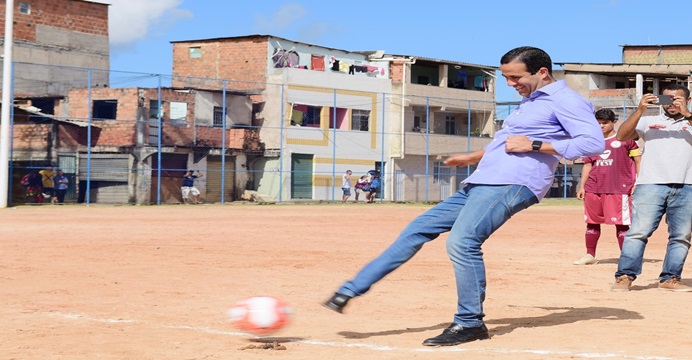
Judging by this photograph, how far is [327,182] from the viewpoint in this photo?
51688 millimetres

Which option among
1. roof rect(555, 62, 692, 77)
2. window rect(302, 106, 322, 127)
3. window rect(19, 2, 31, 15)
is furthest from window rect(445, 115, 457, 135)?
window rect(19, 2, 31, 15)

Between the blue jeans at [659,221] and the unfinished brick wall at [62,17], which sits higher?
the unfinished brick wall at [62,17]

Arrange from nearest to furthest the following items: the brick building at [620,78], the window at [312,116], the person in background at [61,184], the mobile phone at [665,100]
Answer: the mobile phone at [665,100] < the person in background at [61,184] < the window at [312,116] < the brick building at [620,78]

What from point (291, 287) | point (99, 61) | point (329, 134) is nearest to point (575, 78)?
point (329, 134)

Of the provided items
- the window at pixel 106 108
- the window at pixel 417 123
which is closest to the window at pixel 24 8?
the window at pixel 106 108

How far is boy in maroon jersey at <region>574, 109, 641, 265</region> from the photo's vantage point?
41.5 feet

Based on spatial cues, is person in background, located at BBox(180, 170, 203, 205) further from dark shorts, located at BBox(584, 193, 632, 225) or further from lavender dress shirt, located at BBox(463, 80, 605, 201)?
lavender dress shirt, located at BBox(463, 80, 605, 201)

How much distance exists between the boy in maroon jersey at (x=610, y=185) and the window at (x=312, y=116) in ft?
132

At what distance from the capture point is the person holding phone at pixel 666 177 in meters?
9.48

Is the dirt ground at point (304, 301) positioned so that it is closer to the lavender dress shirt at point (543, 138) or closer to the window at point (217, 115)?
the lavender dress shirt at point (543, 138)

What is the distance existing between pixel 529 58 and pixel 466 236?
1.17 meters

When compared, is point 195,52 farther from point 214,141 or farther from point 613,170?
point 613,170

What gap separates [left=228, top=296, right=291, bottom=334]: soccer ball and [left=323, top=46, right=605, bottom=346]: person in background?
38 centimetres

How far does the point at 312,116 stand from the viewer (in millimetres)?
53750
